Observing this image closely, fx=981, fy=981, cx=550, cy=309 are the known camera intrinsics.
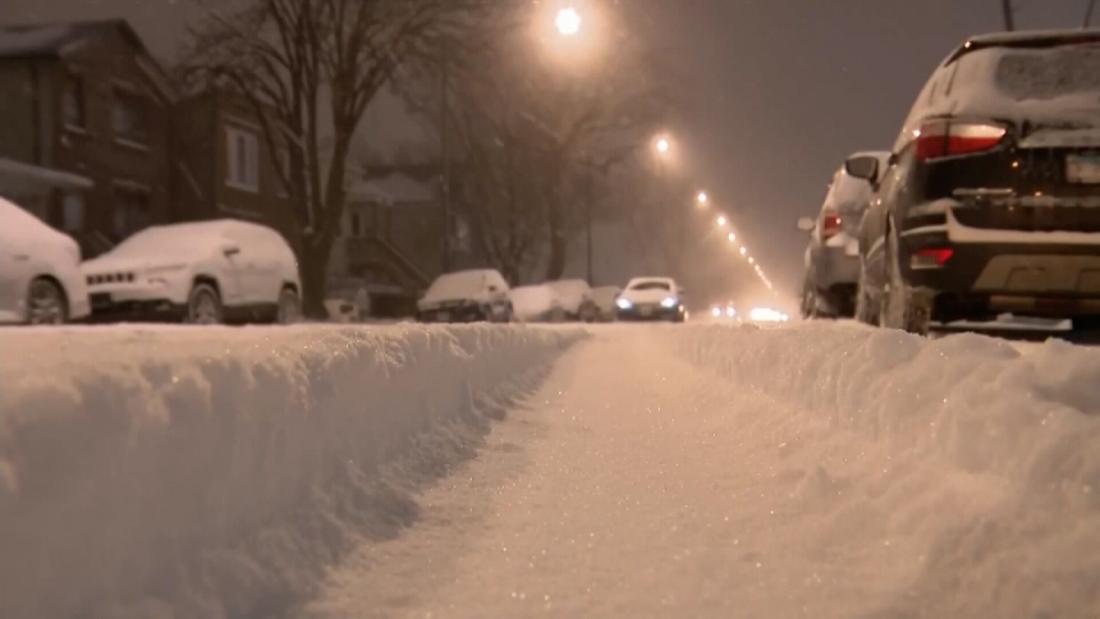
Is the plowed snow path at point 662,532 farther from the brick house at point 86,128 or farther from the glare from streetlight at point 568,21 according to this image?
the brick house at point 86,128

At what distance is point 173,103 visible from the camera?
3688 cm

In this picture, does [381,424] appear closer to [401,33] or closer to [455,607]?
[455,607]

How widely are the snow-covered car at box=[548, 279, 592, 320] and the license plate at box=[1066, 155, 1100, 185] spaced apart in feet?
99.2

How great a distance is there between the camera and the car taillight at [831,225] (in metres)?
13.8

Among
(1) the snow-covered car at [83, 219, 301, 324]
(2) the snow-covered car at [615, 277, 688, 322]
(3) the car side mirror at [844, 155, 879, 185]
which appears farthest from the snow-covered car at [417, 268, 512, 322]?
(3) the car side mirror at [844, 155, 879, 185]

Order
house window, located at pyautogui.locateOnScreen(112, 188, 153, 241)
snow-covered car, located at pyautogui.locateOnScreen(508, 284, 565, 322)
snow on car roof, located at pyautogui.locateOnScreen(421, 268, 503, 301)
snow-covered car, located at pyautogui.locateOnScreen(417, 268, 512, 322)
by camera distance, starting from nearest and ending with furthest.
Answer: snow-covered car, located at pyautogui.locateOnScreen(417, 268, 512, 322) < snow on car roof, located at pyautogui.locateOnScreen(421, 268, 503, 301) < snow-covered car, located at pyautogui.locateOnScreen(508, 284, 565, 322) < house window, located at pyautogui.locateOnScreen(112, 188, 153, 241)

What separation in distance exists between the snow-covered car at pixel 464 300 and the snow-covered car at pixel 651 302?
15.0ft

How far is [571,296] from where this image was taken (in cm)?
3894

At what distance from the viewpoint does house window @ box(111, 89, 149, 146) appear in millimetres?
33562

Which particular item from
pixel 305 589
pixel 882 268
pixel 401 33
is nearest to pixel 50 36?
pixel 401 33

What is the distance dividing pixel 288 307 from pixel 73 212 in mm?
16745

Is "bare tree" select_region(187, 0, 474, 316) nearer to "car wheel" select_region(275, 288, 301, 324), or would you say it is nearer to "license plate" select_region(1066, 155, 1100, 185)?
"car wheel" select_region(275, 288, 301, 324)

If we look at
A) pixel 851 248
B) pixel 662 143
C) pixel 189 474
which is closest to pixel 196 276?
pixel 851 248

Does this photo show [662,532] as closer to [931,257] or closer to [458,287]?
[931,257]
